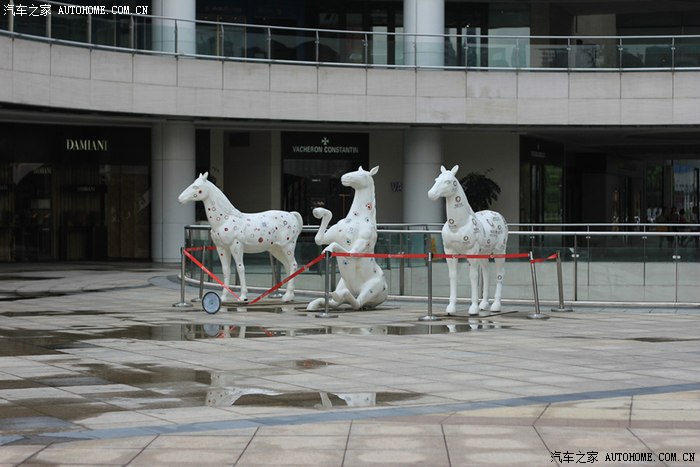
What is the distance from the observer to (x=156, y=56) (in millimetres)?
34000

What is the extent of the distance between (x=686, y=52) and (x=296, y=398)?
2997 cm

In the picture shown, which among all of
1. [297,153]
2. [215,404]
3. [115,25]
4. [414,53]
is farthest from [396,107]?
[215,404]

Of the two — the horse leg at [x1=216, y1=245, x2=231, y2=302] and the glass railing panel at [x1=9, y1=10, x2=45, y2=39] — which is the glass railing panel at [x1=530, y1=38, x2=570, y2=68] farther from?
the horse leg at [x1=216, y1=245, x2=231, y2=302]

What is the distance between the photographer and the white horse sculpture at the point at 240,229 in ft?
66.5

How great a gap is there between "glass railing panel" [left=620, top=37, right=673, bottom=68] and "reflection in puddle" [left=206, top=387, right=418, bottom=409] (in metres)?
29.0

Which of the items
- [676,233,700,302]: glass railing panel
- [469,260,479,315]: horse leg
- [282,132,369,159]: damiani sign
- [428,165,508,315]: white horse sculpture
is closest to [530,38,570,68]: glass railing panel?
[282,132,369,159]: damiani sign

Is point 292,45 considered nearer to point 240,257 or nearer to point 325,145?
point 325,145

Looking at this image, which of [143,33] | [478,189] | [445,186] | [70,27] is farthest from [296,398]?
[478,189]

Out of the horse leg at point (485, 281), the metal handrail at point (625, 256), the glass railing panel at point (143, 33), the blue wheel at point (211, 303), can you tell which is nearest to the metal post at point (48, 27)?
the glass railing panel at point (143, 33)

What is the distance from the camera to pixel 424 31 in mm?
37781

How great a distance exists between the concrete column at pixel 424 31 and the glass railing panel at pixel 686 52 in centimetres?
732

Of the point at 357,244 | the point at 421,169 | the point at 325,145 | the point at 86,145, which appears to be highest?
the point at 325,145

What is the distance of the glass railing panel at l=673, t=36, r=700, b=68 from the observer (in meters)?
36.4

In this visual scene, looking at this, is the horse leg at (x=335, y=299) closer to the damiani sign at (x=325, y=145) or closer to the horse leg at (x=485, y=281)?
the horse leg at (x=485, y=281)
